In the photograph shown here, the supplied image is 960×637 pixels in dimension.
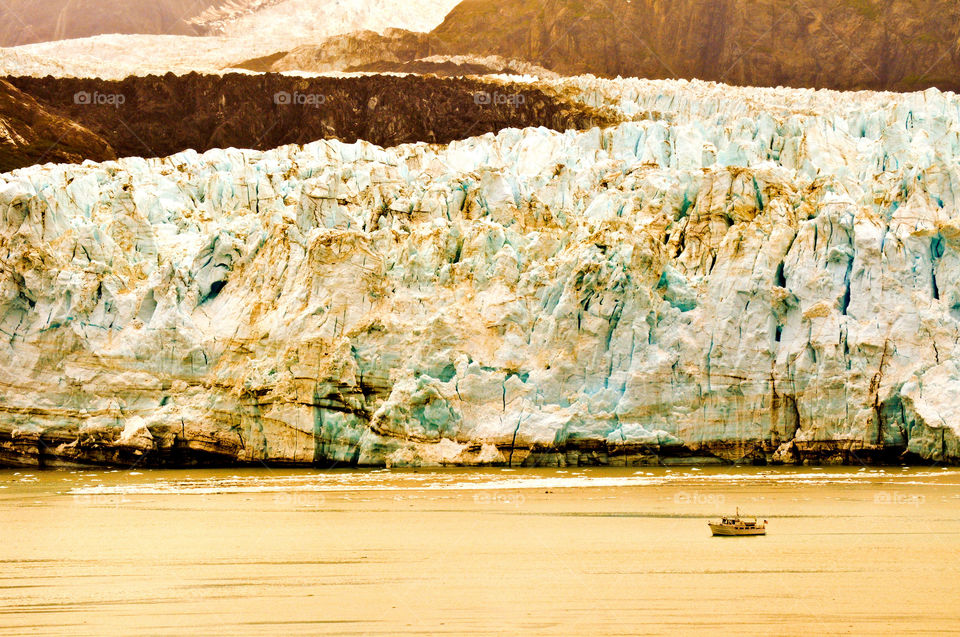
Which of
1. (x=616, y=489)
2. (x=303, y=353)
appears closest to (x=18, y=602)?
(x=616, y=489)

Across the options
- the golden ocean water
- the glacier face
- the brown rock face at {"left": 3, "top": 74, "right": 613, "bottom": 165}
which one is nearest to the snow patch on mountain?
the brown rock face at {"left": 3, "top": 74, "right": 613, "bottom": 165}

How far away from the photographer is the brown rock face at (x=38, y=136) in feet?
146

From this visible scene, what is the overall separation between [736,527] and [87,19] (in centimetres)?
5829

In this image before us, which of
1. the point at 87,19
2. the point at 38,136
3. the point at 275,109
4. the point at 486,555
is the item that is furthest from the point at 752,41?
the point at 486,555

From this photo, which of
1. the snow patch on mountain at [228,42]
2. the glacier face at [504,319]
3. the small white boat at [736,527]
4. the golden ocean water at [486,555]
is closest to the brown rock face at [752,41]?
the snow patch on mountain at [228,42]

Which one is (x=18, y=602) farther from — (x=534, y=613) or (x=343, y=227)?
(x=343, y=227)

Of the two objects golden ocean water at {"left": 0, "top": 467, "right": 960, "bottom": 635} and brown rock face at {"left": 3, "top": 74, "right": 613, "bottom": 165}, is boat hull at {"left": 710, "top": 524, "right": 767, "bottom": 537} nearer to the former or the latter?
golden ocean water at {"left": 0, "top": 467, "right": 960, "bottom": 635}

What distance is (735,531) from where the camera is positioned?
1839 centimetres

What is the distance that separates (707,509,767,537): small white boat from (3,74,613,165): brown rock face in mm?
30087

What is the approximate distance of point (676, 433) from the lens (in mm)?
27734

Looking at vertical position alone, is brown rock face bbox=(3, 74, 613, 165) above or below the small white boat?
above

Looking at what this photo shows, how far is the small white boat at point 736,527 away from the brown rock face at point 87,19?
56.1 meters

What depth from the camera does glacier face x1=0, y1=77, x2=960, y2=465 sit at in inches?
1083

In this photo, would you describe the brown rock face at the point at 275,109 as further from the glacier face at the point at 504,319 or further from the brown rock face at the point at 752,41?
the glacier face at the point at 504,319
